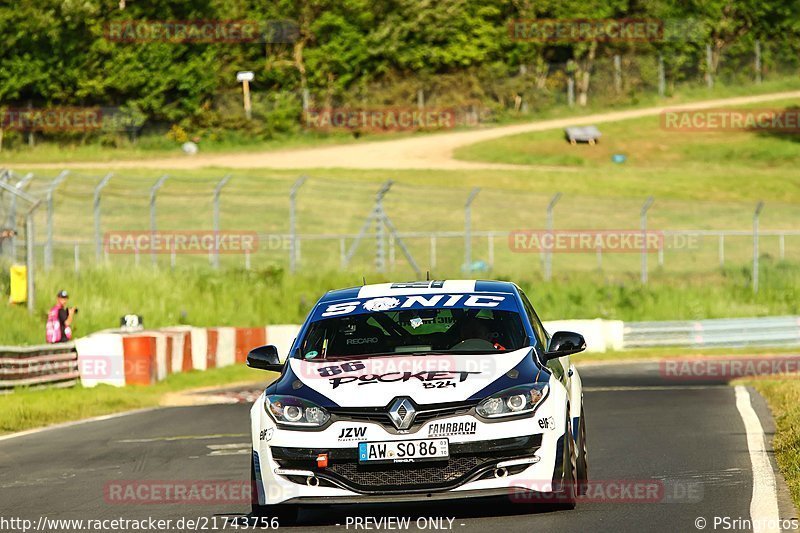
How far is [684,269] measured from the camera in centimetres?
4100

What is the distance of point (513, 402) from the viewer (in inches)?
352

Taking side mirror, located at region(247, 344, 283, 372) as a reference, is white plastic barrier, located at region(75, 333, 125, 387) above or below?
below

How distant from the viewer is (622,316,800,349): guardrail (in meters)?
33.9

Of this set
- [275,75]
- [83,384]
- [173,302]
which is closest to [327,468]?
[83,384]

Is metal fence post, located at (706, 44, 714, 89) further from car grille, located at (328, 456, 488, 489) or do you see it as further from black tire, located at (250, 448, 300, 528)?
car grille, located at (328, 456, 488, 489)

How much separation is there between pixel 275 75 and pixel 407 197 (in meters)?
25.8

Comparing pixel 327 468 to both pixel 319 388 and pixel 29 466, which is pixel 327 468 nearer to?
pixel 319 388

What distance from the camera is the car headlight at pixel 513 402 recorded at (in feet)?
29.1

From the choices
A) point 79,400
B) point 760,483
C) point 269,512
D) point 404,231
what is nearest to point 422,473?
point 269,512

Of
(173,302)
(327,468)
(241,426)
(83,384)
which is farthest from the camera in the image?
(173,302)

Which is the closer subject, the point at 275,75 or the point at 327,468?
the point at 327,468

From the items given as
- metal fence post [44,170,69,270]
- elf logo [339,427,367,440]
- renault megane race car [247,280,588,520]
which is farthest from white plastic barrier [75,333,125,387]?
elf logo [339,427,367,440]

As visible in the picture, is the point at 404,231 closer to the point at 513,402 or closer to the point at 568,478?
the point at 568,478

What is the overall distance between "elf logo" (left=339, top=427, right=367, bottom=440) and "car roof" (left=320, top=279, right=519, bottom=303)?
5.89 ft
